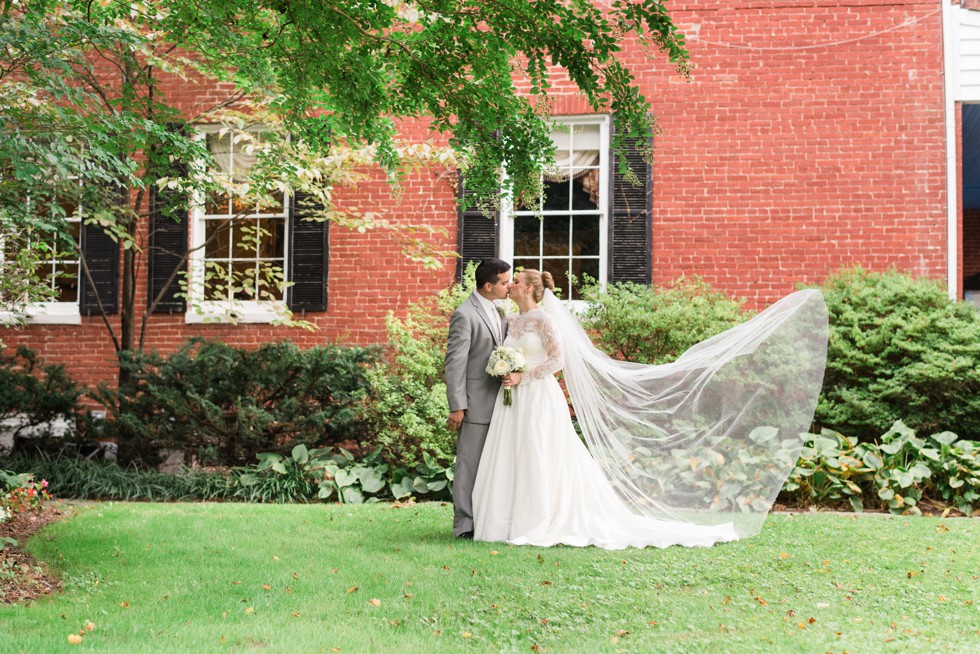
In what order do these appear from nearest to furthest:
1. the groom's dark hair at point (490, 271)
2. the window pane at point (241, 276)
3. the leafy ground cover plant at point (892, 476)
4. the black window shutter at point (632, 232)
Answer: the groom's dark hair at point (490, 271) → the leafy ground cover plant at point (892, 476) → the black window shutter at point (632, 232) → the window pane at point (241, 276)

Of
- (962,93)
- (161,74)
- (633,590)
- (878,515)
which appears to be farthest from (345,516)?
(962,93)

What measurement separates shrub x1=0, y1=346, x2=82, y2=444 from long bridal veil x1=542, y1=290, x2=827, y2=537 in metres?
5.76

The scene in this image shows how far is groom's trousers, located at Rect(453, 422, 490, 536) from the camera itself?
6602mm

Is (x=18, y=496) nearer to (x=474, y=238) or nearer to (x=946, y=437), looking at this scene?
(x=474, y=238)

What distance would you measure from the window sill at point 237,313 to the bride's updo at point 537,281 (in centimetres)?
478

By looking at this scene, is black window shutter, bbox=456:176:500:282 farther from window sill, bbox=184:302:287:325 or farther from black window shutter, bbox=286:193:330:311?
window sill, bbox=184:302:287:325

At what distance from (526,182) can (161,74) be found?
7.43m

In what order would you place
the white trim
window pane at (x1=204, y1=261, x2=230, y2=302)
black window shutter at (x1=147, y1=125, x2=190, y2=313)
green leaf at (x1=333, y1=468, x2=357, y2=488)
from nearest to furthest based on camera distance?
1. green leaf at (x1=333, y1=468, x2=357, y2=488)
2. the white trim
3. window pane at (x1=204, y1=261, x2=230, y2=302)
4. black window shutter at (x1=147, y1=125, x2=190, y2=313)

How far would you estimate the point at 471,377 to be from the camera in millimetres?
6785

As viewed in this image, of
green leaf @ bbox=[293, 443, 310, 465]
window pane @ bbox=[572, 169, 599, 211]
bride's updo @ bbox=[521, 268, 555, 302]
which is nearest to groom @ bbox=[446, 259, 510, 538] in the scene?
bride's updo @ bbox=[521, 268, 555, 302]

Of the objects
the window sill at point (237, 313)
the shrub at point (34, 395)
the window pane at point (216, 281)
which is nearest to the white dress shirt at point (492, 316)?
the window sill at point (237, 313)

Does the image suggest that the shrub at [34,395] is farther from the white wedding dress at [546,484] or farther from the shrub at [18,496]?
the white wedding dress at [546,484]

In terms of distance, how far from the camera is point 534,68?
5.75m

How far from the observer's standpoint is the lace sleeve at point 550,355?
261 inches
